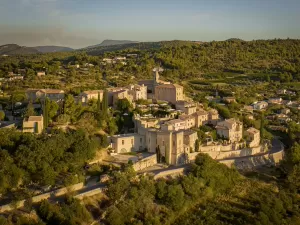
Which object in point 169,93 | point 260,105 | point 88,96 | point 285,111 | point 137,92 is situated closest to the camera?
point 88,96

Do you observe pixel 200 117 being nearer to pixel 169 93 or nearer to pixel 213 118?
pixel 213 118

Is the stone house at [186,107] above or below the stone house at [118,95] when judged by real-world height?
below

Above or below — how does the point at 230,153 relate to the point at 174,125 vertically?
below

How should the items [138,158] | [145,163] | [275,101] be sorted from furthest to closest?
1. [275,101]
2. [138,158]
3. [145,163]

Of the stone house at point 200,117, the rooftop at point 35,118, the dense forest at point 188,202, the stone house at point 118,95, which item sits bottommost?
the dense forest at point 188,202

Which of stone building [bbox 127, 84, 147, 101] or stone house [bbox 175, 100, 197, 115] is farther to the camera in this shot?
stone building [bbox 127, 84, 147, 101]

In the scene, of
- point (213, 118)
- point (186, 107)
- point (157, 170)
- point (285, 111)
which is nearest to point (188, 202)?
point (157, 170)

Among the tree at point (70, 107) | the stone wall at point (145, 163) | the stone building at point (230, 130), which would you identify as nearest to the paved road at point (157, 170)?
the stone wall at point (145, 163)

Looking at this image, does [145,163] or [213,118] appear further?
[213,118]

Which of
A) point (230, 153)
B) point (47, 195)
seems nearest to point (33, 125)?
point (47, 195)

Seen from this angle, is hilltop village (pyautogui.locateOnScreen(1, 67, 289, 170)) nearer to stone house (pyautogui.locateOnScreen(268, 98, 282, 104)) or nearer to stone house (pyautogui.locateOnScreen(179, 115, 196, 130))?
stone house (pyautogui.locateOnScreen(179, 115, 196, 130))

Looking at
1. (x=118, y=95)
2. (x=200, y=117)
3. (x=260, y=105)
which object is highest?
(x=118, y=95)

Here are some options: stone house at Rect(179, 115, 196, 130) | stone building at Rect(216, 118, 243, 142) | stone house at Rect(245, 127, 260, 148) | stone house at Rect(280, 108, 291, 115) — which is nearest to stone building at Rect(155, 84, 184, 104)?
stone house at Rect(179, 115, 196, 130)

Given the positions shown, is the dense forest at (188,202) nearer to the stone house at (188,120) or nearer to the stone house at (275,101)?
the stone house at (188,120)
